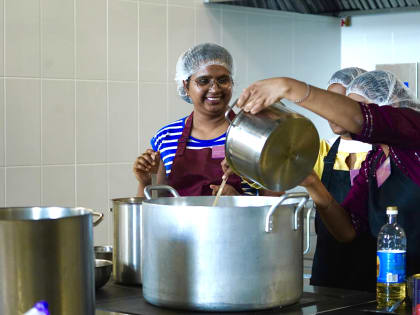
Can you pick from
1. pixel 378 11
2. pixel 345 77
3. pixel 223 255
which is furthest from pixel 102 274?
pixel 378 11

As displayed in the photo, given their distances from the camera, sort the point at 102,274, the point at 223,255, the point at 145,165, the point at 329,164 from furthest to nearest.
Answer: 1. the point at 329,164
2. the point at 145,165
3. the point at 102,274
4. the point at 223,255

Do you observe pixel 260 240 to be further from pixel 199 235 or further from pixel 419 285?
pixel 419 285

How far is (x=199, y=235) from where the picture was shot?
46.3 inches

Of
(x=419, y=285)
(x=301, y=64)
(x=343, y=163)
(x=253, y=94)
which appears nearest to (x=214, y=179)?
(x=343, y=163)

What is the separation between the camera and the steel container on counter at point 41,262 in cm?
80

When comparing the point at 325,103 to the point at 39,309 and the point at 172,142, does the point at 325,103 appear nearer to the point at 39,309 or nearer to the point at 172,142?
the point at 39,309

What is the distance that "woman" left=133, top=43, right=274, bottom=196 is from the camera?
2066mm

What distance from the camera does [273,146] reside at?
1291 mm

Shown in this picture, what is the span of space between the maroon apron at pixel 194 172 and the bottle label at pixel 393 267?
78cm

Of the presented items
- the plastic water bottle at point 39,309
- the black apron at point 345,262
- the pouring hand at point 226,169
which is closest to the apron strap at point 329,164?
the black apron at point 345,262

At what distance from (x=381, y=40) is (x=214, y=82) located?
1458 mm

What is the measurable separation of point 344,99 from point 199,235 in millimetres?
374

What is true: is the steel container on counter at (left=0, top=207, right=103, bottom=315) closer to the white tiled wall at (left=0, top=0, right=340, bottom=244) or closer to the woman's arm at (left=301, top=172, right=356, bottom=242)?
the woman's arm at (left=301, top=172, right=356, bottom=242)

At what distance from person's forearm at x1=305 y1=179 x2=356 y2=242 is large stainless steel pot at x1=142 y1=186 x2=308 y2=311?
432 millimetres
